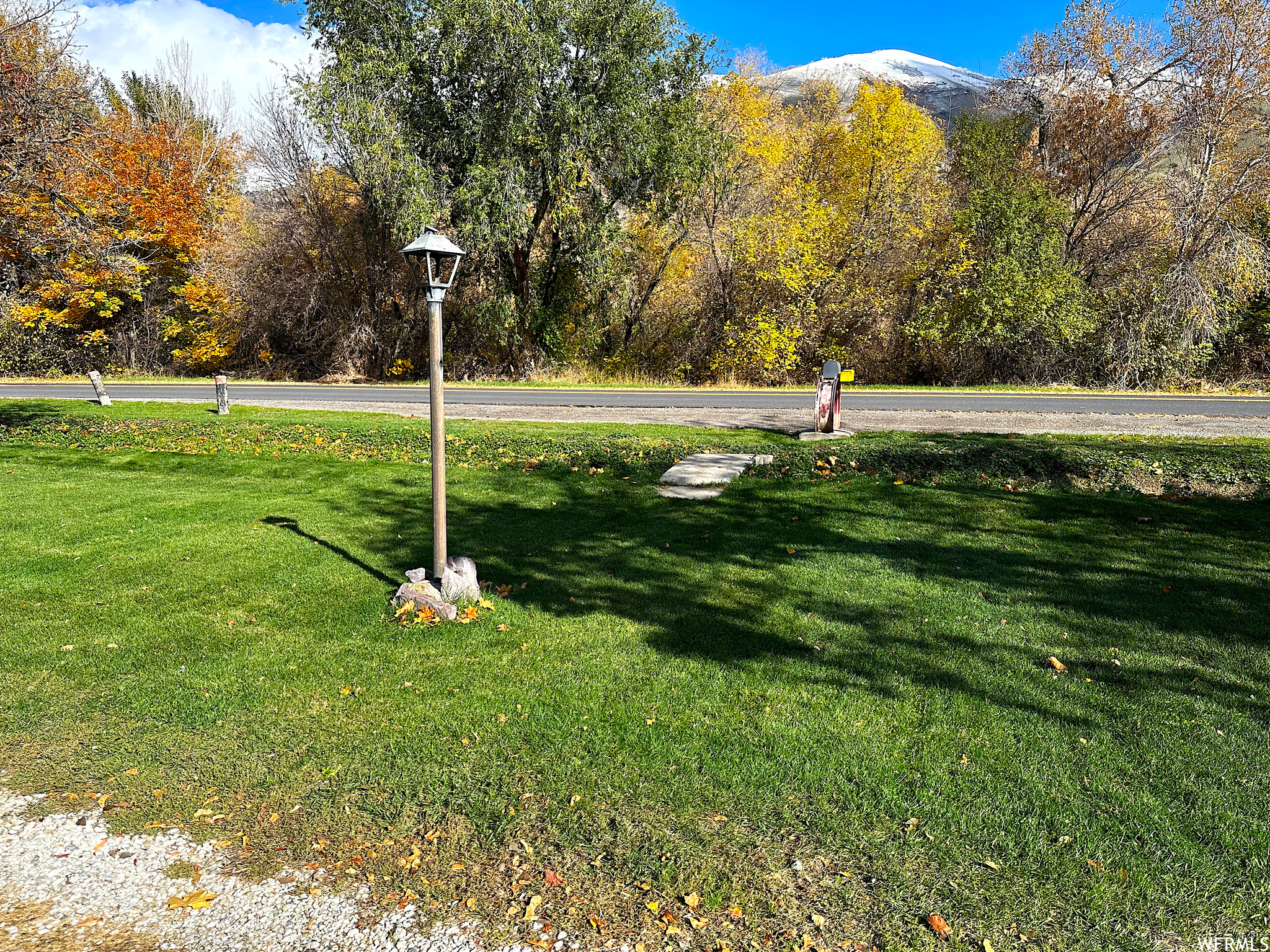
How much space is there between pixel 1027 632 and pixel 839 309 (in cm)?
2002

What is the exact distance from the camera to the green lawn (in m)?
2.97

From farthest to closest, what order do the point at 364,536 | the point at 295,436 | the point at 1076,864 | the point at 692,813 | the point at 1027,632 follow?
the point at 295,436, the point at 364,536, the point at 1027,632, the point at 692,813, the point at 1076,864

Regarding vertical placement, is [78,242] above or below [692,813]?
above

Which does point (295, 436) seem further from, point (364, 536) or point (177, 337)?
point (177, 337)

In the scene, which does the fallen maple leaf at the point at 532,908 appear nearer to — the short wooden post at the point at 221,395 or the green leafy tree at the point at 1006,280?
the short wooden post at the point at 221,395

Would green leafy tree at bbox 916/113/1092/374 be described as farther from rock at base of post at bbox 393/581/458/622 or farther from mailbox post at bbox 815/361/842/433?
rock at base of post at bbox 393/581/458/622

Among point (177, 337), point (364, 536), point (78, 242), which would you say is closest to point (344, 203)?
point (177, 337)

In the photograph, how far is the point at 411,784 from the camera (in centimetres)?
355

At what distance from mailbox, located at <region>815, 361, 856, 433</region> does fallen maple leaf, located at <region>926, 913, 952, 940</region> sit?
923 centimetres

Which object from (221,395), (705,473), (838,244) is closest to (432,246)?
(705,473)

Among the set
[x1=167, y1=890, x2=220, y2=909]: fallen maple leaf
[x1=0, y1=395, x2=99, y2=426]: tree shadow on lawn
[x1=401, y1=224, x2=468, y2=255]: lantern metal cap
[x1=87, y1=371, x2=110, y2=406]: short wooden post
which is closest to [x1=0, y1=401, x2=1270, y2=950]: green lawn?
[x1=167, y1=890, x2=220, y2=909]: fallen maple leaf

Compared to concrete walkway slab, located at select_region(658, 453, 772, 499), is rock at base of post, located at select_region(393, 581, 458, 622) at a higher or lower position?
lower

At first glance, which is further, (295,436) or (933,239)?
(933,239)

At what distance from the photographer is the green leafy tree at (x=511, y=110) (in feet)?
72.0
